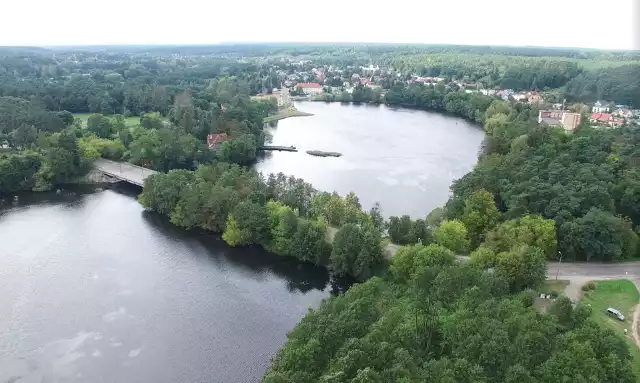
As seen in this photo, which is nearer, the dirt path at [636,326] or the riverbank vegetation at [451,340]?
the riverbank vegetation at [451,340]

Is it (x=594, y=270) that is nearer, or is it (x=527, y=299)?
(x=527, y=299)

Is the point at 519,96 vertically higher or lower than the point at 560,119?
higher

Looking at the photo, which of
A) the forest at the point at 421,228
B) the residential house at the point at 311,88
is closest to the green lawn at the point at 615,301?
the forest at the point at 421,228

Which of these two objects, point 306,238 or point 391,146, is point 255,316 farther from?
point 391,146

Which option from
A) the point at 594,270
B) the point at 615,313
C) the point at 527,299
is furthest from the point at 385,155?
the point at 527,299

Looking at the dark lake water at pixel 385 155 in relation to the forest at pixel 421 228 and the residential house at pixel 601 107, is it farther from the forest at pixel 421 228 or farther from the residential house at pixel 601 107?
the residential house at pixel 601 107

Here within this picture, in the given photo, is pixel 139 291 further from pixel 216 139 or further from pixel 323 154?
pixel 323 154

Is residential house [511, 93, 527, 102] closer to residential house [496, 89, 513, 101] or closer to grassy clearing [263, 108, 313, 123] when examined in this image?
residential house [496, 89, 513, 101]
